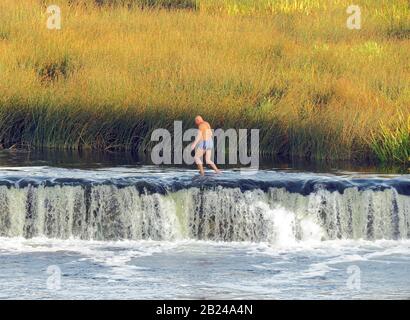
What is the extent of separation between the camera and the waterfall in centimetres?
2278

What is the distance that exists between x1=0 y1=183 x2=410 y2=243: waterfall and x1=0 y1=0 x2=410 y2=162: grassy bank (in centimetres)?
366

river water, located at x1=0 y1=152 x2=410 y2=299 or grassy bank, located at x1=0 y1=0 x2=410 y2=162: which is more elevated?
grassy bank, located at x1=0 y1=0 x2=410 y2=162

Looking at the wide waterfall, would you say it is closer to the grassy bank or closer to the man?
the man

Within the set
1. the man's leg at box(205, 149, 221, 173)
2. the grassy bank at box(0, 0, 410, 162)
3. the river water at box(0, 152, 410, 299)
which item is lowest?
the river water at box(0, 152, 410, 299)

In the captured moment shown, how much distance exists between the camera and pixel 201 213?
75.4 ft

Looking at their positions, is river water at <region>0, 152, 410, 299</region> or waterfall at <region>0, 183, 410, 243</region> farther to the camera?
waterfall at <region>0, 183, 410, 243</region>

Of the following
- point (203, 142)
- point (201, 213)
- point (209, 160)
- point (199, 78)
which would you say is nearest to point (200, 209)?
point (201, 213)

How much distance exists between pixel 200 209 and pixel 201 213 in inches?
2.4

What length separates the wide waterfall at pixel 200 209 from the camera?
22797 mm

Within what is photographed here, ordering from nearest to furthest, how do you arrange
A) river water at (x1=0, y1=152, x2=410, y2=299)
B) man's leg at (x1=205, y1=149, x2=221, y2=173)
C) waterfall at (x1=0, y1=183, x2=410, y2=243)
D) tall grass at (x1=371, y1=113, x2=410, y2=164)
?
river water at (x1=0, y1=152, x2=410, y2=299)
waterfall at (x1=0, y1=183, x2=410, y2=243)
man's leg at (x1=205, y1=149, x2=221, y2=173)
tall grass at (x1=371, y1=113, x2=410, y2=164)

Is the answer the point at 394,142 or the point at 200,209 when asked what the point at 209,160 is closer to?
the point at 200,209

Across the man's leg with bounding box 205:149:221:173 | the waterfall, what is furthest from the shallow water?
the man's leg with bounding box 205:149:221:173

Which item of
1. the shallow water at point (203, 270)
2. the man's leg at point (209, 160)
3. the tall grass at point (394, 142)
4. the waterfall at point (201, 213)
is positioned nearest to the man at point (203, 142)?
the man's leg at point (209, 160)

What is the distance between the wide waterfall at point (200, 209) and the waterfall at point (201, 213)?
1 centimetres
